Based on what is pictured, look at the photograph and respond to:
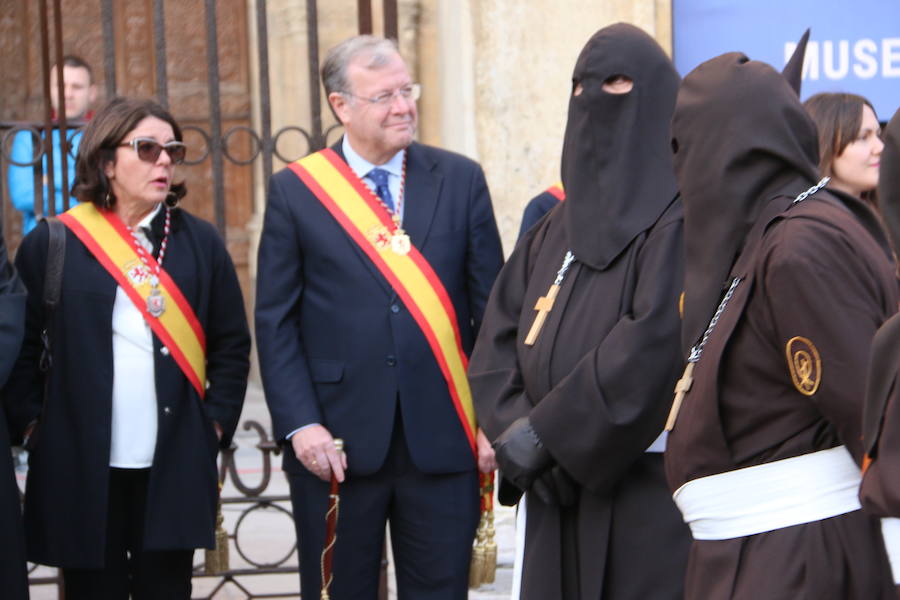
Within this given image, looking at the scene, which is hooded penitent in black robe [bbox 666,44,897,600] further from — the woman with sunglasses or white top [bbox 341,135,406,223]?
the woman with sunglasses

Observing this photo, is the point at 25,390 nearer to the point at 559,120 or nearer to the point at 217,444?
the point at 217,444

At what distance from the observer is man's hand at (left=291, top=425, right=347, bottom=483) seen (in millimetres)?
4258

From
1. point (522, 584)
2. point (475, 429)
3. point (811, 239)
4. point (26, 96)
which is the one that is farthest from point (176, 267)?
point (26, 96)

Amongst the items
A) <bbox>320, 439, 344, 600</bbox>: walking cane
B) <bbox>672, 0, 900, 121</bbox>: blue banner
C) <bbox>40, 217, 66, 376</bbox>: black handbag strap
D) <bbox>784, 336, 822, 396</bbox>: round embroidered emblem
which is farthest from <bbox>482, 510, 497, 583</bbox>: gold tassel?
<bbox>672, 0, 900, 121</bbox>: blue banner

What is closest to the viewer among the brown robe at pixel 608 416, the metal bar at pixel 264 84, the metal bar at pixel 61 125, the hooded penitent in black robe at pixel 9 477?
the brown robe at pixel 608 416

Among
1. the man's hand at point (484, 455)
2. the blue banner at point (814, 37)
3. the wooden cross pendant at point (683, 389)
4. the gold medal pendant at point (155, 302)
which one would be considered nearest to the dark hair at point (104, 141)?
the gold medal pendant at point (155, 302)

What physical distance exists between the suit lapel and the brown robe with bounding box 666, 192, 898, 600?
1765 millimetres

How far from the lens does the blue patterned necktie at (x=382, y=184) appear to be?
14.8 ft

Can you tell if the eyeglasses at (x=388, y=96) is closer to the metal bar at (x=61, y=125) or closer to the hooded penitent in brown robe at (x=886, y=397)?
the metal bar at (x=61, y=125)

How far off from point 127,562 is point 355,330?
3.14 ft

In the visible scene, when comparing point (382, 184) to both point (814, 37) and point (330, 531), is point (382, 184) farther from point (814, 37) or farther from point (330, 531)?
point (814, 37)

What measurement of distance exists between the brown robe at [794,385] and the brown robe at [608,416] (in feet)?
2.21

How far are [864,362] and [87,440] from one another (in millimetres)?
2449

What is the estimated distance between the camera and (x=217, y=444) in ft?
14.8
